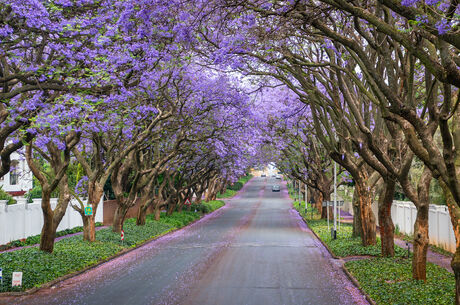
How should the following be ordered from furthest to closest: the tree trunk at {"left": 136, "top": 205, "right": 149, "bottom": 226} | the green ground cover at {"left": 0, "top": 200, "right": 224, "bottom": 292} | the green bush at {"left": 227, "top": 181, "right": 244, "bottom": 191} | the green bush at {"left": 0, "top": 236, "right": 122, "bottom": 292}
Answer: the green bush at {"left": 227, "top": 181, "right": 244, "bottom": 191}, the tree trunk at {"left": 136, "top": 205, "right": 149, "bottom": 226}, the green ground cover at {"left": 0, "top": 200, "right": 224, "bottom": 292}, the green bush at {"left": 0, "top": 236, "right": 122, "bottom": 292}

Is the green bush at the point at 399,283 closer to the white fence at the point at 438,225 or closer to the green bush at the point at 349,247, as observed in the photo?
the green bush at the point at 349,247

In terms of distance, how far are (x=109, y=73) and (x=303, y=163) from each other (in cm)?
2571

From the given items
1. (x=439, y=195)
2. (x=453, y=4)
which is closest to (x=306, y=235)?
(x=439, y=195)

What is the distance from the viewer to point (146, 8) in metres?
11.5

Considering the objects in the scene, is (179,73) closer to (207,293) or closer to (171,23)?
(171,23)

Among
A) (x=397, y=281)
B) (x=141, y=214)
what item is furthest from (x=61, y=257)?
(x=141, y=214)

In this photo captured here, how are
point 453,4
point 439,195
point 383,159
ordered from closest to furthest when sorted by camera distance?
point 453,4 < point 383,159 < point 439,195

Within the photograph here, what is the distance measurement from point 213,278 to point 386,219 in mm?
6161

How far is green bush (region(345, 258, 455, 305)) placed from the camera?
426 inches

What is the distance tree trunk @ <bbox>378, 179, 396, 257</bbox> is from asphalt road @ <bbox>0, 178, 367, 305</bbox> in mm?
1866

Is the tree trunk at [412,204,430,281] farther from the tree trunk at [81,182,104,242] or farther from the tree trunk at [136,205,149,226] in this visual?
the tree trunk at [136,205,149,226]

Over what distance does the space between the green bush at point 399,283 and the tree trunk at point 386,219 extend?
2.41 feet

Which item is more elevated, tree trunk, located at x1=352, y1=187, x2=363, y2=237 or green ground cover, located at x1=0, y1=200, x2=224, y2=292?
tree trunk, located at x1=352, y1=187, x2=363, y2=237

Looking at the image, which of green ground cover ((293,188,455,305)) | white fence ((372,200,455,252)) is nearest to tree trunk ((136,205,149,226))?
green ground cover ((293,188,455,305))
